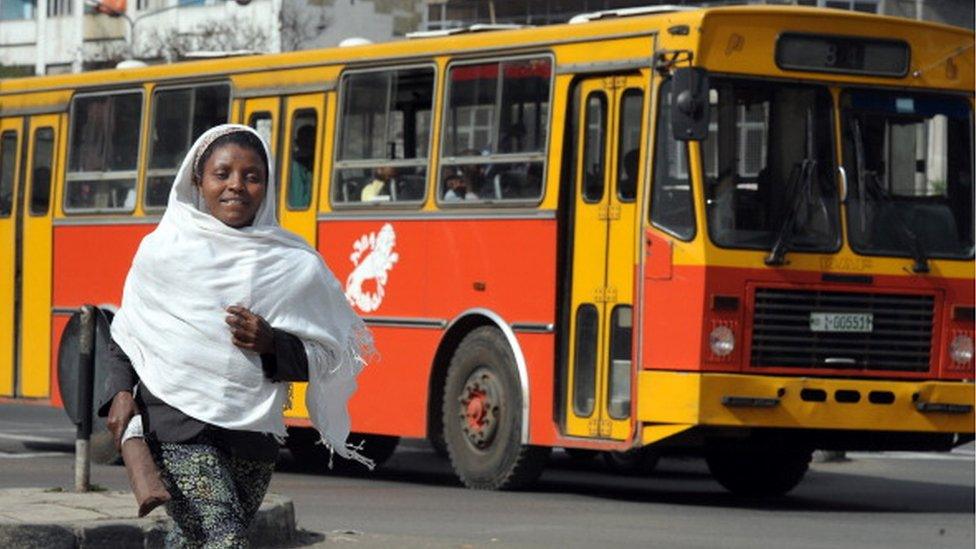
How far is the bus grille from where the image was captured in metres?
16.1

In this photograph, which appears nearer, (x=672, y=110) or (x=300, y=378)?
(x=300, y=378)

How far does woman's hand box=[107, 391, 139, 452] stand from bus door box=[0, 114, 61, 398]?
1482cm

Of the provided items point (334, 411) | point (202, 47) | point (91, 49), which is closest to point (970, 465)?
point (334, 411)

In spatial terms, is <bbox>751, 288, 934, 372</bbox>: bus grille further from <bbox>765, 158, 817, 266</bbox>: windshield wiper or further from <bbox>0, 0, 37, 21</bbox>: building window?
<bbox>0, 0, 37, 21</bbox>: building window

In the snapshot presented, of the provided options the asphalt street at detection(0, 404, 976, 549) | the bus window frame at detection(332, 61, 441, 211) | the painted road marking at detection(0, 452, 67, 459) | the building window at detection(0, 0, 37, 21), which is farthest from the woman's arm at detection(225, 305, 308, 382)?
the building window at detection(0, 0, 37, 21)

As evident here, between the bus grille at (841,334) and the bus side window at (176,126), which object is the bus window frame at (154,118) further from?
the bus grille at (841,334)

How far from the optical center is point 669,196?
16.0 m

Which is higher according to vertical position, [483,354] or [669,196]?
[669,196]

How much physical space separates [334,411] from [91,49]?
7547 cm

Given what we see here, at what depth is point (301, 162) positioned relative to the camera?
758 inches

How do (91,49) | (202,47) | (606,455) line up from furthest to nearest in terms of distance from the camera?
(91,49)
(202,47)
(606,455)

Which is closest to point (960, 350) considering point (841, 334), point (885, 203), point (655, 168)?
point (841, 334)

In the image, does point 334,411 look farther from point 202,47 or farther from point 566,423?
point 202,47

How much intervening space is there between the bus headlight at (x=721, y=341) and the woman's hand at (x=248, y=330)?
30.5 feet
